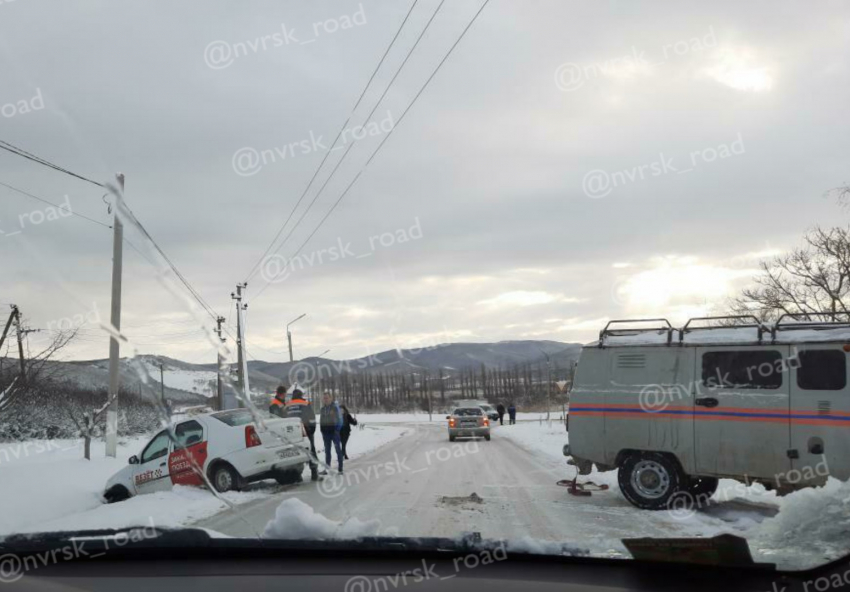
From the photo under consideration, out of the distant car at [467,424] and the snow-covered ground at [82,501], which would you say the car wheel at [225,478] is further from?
the distant car at [467,424]

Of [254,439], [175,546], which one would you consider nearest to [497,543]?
[175,546]

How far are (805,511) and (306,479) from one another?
1067 centimetres

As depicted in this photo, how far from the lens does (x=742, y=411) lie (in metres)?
8.34

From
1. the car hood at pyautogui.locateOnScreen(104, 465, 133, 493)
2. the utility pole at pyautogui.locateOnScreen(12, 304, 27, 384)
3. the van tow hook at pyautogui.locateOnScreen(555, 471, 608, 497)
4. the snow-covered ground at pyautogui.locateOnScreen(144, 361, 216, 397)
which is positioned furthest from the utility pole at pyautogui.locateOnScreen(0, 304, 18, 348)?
the snow-covered ground at pyautogui.locateOnScreen(144, 361, 216, 397)

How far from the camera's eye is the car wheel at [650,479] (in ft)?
28.8

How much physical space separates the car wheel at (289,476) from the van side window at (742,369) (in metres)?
7.48

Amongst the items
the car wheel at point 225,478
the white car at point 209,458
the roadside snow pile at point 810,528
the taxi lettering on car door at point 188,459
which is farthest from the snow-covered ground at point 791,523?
the taxi lettering on car door at point 188,459

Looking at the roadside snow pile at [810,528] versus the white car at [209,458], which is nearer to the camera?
the roadside snow pile at [810,528]

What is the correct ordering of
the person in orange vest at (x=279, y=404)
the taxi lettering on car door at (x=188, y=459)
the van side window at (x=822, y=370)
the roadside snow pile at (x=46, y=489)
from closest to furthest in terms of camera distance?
the van side window at (x=822, y=370)
the roadside snow pile at (x=46, y=489)
the taxi lettering on car door at (x=188, y=459)
the person in orange vest at (x=279, y=404)

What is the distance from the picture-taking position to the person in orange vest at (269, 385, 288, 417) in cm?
1563

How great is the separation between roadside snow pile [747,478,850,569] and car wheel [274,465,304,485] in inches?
363

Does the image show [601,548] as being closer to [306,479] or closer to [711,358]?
[711,358]

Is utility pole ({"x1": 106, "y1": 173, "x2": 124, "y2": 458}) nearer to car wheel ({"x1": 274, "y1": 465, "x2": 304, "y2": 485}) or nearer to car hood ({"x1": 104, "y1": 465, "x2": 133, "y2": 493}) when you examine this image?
car hood ({"x1": 104, "y1": 465, "x2": 133, "y2": 493})

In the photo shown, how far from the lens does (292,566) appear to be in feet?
9.85
